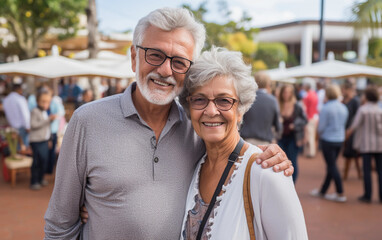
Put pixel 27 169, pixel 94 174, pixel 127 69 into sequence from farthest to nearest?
pixel 127 69, pixel 27 169, pixel 94 174

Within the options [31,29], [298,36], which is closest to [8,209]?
[31,29]

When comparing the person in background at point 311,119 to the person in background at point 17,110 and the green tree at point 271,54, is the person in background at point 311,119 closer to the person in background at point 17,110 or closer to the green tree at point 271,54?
the person in background at point 17,110

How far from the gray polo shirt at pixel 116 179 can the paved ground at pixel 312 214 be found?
3234 mm

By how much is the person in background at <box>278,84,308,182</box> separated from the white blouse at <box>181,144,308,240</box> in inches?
190

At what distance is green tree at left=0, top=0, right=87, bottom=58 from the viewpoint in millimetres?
12547

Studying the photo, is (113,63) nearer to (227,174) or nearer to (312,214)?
(312,214)

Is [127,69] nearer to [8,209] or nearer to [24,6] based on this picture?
[8,209]

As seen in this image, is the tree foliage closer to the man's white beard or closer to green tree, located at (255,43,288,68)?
green tree, located at (255,43,288,68)

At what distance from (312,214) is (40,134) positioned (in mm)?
5211

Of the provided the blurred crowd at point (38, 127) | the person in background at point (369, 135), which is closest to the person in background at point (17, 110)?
the blurred crowd at point (38, 127)

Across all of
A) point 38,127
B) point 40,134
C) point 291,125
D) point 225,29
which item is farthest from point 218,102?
point 225,29

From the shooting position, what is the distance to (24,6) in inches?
508

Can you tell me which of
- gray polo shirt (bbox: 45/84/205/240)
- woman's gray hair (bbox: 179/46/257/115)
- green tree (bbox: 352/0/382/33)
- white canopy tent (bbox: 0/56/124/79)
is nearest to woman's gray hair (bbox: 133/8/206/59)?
woman's gray hair (bbox: 179/46/257/115)

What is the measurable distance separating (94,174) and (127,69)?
7.33 metres
